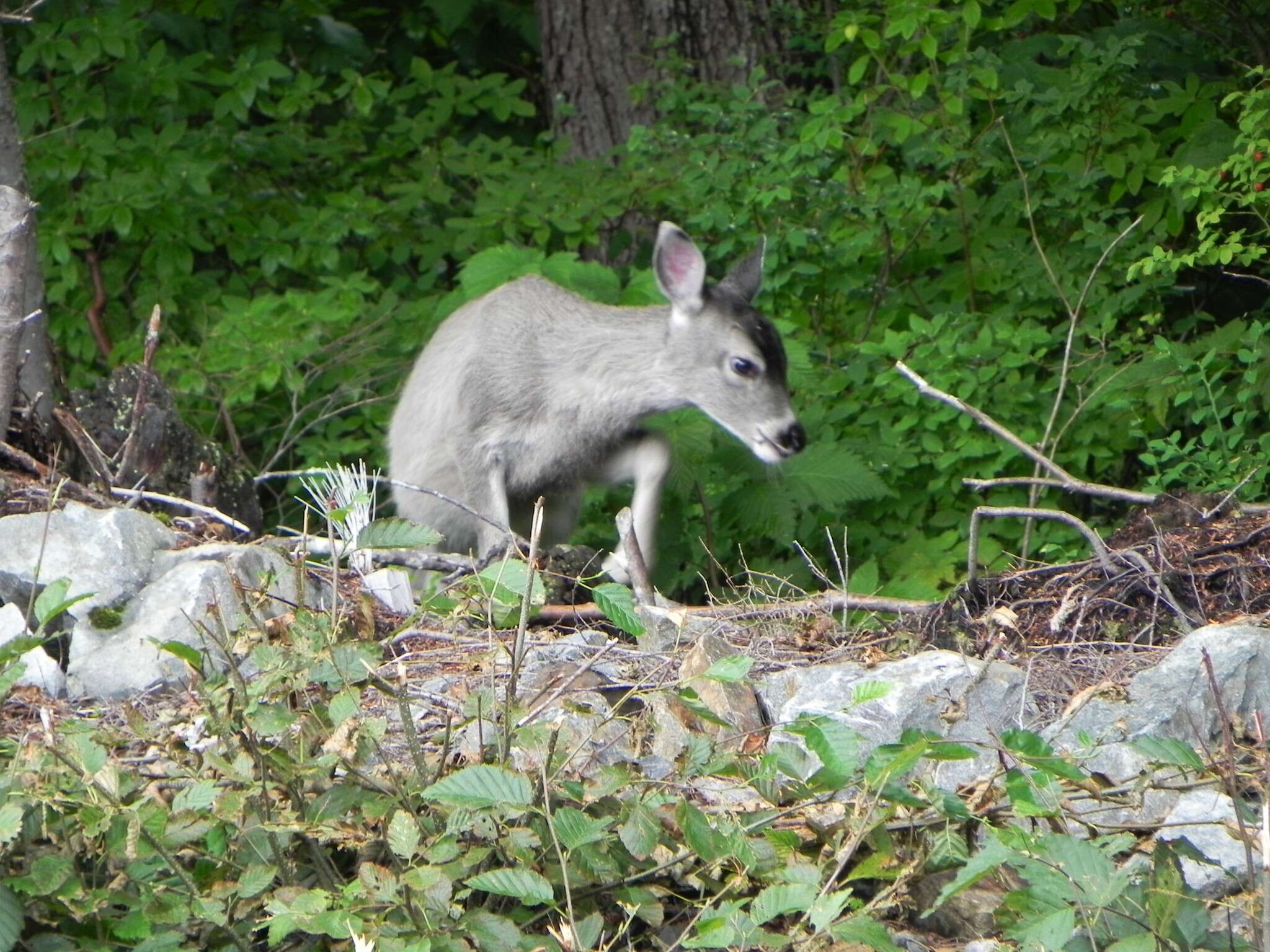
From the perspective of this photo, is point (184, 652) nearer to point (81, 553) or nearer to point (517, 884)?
point (517, 884)

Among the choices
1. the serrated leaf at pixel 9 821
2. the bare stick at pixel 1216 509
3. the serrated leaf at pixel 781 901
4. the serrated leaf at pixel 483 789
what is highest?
the serrated leaf at pixel 9 821

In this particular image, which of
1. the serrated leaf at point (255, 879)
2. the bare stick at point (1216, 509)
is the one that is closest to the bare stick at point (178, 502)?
the serrated leaf at point (255, 879)

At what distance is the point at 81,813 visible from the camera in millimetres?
2969

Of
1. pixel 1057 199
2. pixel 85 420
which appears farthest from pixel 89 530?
pixel 1057 199

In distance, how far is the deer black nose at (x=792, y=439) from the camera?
6.71m

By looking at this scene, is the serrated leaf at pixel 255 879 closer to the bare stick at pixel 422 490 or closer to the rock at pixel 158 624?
the rock at pixel 158 624

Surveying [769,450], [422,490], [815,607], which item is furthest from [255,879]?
[769,450]

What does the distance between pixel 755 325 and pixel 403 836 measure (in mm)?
4206

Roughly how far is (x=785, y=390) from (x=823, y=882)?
12.7ft

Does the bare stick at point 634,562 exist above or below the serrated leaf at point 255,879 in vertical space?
below

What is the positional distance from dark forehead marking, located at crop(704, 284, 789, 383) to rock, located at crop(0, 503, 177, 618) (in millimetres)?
2768

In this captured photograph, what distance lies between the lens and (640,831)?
3029mm

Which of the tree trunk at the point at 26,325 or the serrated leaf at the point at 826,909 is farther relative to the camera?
the tree trunk at the point at 26,325

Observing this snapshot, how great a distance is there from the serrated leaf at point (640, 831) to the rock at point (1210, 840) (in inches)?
37.8
